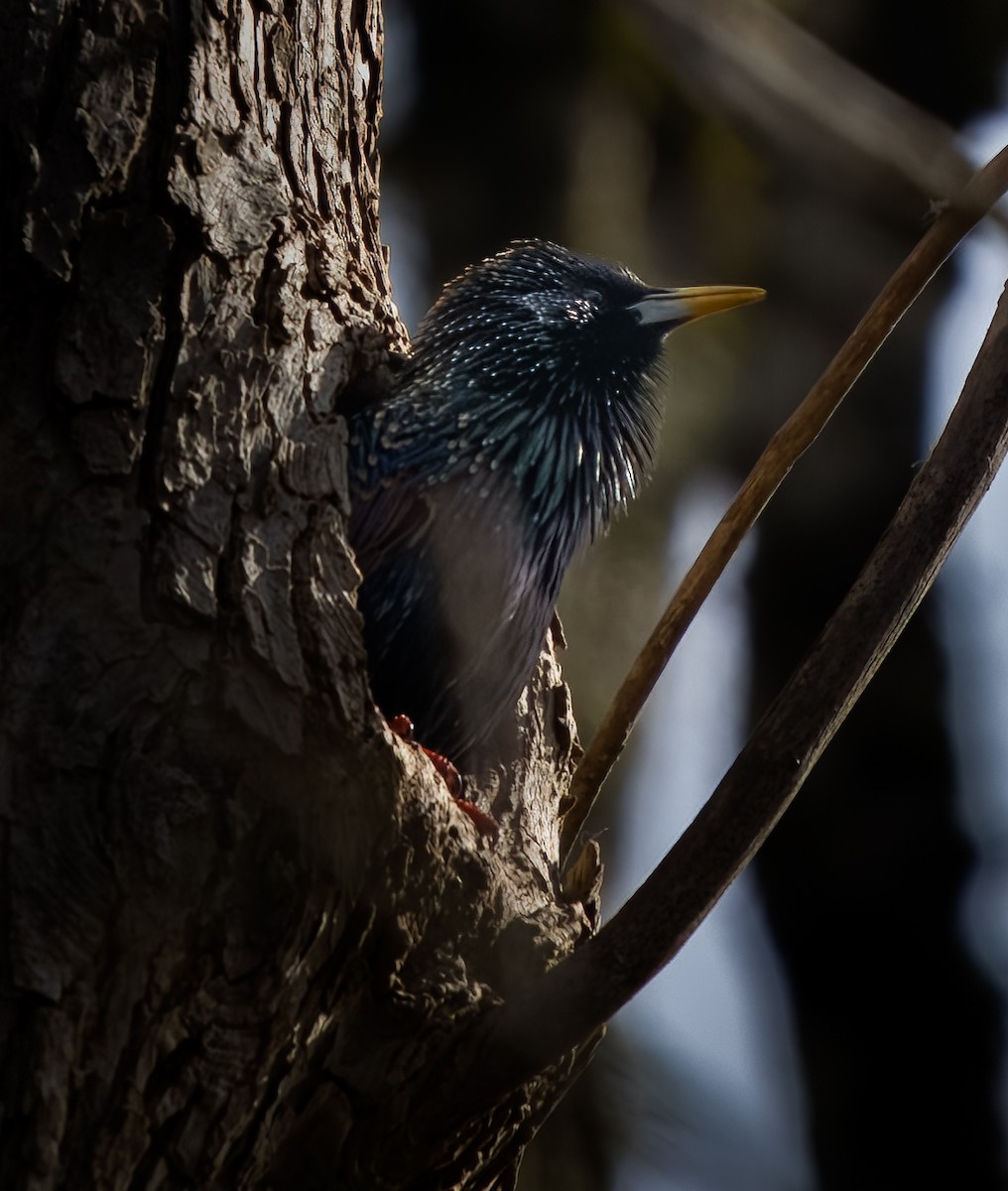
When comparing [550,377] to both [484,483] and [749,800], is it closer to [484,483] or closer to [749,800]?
[484,483]

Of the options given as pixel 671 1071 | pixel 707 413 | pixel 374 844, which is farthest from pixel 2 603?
pixel 707 413

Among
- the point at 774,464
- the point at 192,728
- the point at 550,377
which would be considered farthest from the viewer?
the point at 550,377

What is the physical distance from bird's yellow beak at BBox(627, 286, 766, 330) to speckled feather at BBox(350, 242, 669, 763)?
3 cm

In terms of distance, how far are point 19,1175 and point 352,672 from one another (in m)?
0.79

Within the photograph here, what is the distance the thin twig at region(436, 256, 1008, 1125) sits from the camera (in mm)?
2180

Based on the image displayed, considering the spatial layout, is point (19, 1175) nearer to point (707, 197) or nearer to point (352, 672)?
point (352, 672)

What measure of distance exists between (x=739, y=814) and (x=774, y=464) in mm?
748

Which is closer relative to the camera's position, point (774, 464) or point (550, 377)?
point (774, 464)

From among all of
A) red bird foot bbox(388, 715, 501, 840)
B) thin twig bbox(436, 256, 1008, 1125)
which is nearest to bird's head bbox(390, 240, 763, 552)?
red bird foot bbox(388, 715, 501, 840)

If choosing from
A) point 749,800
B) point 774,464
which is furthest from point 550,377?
point 749,800

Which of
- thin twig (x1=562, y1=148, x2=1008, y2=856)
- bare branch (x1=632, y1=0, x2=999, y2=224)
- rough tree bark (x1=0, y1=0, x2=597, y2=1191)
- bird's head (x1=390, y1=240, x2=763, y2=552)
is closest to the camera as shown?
bare branch (x1=632, y1=0, x2=999, y2=224)

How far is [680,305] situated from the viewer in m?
3.58

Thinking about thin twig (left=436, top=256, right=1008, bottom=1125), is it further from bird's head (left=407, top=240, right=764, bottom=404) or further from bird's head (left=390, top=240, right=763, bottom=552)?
bird's head (left=407, top=240, right=764, bottom=404)

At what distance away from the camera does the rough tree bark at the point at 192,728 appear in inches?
82.4
